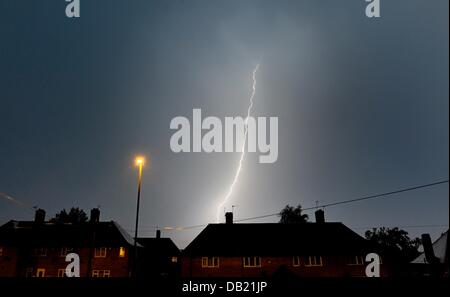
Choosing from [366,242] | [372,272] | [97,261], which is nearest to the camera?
[372,272]

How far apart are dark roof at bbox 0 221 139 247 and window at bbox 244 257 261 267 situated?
1588cm

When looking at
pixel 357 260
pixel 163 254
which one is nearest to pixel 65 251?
pixel 163 254

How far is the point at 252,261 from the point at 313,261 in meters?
6.87

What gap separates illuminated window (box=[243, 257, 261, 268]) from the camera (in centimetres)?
3479

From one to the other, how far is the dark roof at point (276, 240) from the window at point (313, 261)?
551mm

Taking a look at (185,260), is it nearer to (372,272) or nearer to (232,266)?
(232,266)

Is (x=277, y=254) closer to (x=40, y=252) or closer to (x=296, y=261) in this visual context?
(x=296, y=261)

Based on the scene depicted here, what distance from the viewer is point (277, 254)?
35219 mm

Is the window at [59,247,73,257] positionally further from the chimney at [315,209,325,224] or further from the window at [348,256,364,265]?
the window at [348,256,364,265]

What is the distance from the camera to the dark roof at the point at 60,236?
39.8 m
